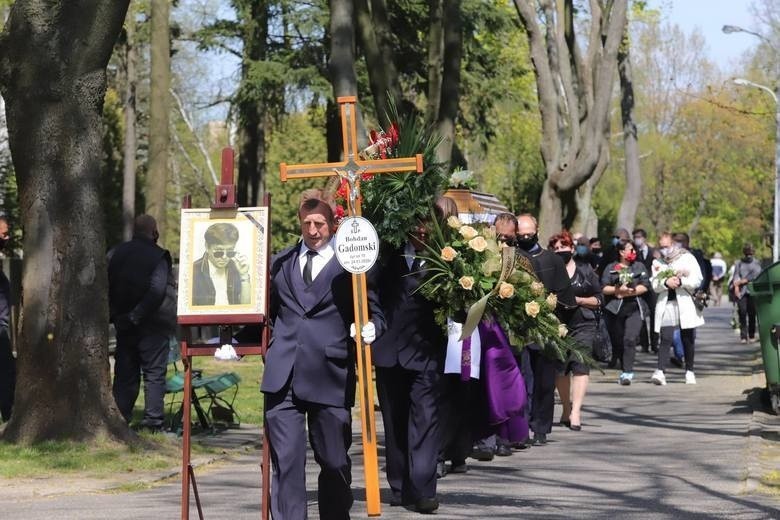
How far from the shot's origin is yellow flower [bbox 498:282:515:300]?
33.9 feet

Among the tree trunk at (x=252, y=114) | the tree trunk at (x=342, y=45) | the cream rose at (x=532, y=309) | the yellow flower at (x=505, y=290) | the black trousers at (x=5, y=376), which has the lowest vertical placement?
the black trousers at (x=5, y=376)

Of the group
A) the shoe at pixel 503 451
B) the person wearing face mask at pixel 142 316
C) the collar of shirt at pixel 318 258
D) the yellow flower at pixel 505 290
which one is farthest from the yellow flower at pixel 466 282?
the person wearing face mask at pixel 142 316

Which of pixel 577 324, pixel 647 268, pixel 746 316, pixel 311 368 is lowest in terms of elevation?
pixel 311 368

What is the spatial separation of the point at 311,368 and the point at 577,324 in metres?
7.76

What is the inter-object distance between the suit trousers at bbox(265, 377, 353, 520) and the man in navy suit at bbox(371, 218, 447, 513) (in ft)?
4.87

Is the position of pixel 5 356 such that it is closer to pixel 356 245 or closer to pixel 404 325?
pixel 404 325

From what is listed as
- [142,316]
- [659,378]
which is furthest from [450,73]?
[142,316]

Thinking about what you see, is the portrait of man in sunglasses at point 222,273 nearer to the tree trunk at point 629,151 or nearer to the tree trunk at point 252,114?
the tree trunk at point 252,114

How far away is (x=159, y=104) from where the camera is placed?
2847 cm

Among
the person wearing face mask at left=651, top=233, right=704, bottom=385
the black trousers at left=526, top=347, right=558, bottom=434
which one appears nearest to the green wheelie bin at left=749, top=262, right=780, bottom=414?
the black trousers at left=526, top=347, right=558, bottom=434

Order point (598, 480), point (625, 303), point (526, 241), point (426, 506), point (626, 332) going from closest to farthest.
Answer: point (426, 506), point (598, 480), point (526, 241), point (626, 332), point (625, 303)

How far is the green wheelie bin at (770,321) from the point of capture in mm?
15727

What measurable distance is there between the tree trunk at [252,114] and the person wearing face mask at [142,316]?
64.2 feet

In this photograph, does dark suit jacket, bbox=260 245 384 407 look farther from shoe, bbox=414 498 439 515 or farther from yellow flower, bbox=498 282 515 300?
yellow flower, bbox=498 282 515 300
